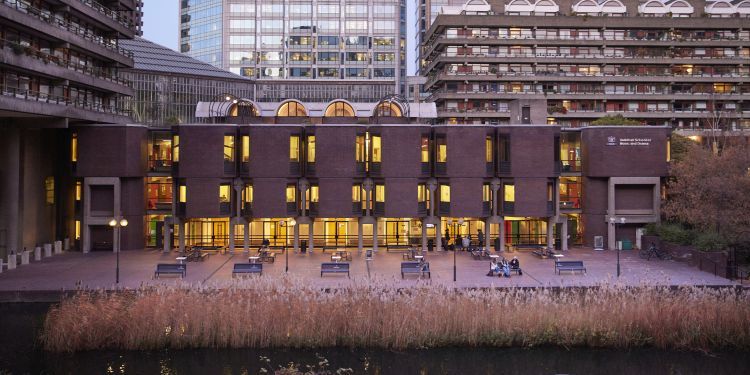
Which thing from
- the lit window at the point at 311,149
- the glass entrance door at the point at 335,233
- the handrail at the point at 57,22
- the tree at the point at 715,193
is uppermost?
the handrail at the point at 57,22

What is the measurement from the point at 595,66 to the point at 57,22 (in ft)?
219

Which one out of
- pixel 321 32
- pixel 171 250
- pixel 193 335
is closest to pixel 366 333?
pixel 193 335

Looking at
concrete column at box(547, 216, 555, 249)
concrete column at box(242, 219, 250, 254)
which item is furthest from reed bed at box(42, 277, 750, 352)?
concrete column at box(547, 216, 555, 249)

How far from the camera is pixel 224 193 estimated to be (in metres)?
39.3

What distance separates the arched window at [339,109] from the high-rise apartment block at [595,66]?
108 feet

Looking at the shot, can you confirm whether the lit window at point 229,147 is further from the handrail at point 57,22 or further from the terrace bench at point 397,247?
the handrail at point 57,22

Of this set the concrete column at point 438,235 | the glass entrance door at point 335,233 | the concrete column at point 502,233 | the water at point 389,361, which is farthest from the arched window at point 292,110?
the water at point 389,361

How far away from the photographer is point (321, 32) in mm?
114688

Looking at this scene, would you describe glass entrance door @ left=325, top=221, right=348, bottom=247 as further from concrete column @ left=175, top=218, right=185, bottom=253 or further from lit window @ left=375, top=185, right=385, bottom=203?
concrete column @ left=175, top=218, right=185, bottom=253

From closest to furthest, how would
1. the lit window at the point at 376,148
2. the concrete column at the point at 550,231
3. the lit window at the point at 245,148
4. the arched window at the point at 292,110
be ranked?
the lit window at the point at 245,148 → the lit window at the point at 376,148 → the concrete column at the point at 550,231 → the arched window at the point at 292,110

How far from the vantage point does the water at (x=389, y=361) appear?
18.3 m

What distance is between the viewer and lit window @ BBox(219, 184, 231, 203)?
3900 centimetres

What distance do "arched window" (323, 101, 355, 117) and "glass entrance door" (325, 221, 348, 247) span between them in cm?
940

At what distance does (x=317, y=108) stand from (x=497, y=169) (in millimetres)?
22858
